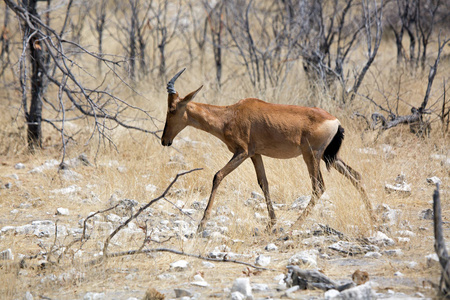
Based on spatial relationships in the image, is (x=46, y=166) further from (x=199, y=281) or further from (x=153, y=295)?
(x=153, y=295)

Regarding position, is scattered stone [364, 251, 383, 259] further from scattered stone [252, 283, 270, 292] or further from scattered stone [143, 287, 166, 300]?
scattered stone [143, 287, 166, 300]

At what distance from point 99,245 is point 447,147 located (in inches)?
226

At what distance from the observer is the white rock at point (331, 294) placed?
3834 millimetres

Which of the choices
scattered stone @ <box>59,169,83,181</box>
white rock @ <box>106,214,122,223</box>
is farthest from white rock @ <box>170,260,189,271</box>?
scattered stone @ <box>59,169,83,181</box>

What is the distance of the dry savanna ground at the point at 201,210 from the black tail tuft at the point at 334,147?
1.18 ft

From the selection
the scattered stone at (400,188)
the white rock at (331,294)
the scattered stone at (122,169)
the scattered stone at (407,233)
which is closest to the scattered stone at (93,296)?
the white rock at (331,294)

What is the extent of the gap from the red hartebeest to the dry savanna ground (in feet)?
1.08

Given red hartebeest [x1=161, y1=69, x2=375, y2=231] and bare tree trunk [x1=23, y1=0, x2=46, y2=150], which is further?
bare tree trunk [x1=23, y1=0, x2=46, y2=150]

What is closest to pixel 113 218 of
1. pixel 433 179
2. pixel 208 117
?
pixel 208 117

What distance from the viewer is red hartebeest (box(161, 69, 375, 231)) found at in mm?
6172

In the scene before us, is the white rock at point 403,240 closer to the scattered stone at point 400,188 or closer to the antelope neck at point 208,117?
the scattered stone at point 400,188

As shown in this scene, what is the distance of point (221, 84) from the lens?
1309 cm

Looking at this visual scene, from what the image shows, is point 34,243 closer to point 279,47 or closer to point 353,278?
point 353,278

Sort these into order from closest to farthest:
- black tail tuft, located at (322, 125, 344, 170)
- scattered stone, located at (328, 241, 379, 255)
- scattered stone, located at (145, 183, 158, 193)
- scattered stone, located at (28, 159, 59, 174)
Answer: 1. scattered stone, located at (328, 241, 379, 255)
2. black tail tuft, located at (322, 125, 344, 170)
3. scattered stone, located at (145, 183, 158, 193)
4. scattered stone, located at (28, 159, 59, 174)
